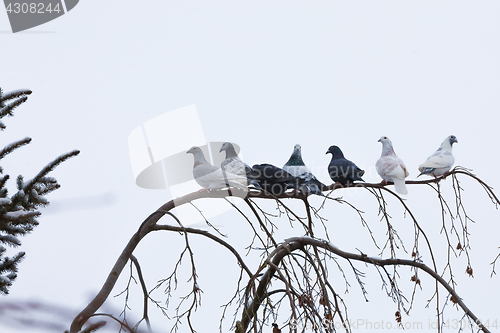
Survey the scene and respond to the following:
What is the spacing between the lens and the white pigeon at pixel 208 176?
3.14 metres

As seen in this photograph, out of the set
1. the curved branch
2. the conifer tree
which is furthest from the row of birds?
the conifer tree

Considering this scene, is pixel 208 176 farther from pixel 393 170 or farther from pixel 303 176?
pixel 393 170

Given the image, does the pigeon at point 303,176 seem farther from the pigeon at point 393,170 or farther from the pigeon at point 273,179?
the pigeon at point 393,170

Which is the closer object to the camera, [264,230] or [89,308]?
[89,308]

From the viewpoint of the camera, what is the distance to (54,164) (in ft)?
6.89

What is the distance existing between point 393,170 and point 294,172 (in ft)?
2.43

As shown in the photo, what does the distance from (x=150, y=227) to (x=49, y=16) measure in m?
1.71

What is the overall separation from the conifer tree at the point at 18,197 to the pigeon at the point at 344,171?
6.56ft

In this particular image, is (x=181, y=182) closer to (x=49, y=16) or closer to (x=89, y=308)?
(x=89, y=308)

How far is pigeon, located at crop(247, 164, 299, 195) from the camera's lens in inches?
127

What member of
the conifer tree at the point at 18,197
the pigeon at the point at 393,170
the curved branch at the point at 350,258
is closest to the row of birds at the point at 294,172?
the pigeon at the point at 393,170

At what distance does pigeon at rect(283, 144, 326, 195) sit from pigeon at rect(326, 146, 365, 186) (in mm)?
203

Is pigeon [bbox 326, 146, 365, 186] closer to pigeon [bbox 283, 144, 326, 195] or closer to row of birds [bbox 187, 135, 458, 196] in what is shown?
row of birds [bbox 187, 135, 458, 196]

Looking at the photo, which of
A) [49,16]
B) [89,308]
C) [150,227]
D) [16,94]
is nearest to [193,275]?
[150,227]
